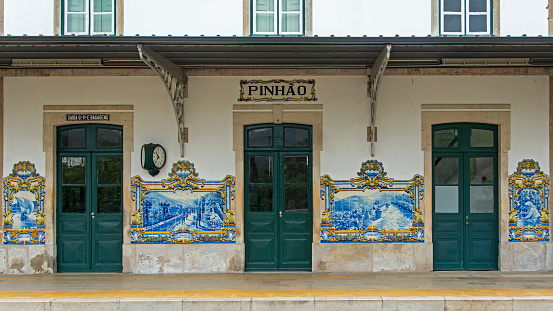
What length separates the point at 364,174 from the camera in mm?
8047

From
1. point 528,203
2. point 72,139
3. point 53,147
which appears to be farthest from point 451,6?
point 53,147

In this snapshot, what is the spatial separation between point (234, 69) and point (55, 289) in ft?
16.0

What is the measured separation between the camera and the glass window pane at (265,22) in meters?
8.13

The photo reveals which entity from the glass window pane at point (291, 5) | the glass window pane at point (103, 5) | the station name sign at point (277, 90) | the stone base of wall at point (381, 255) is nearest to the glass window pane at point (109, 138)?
the glass window pane at point (103, 5)

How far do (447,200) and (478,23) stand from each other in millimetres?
3369

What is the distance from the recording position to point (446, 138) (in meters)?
8.21

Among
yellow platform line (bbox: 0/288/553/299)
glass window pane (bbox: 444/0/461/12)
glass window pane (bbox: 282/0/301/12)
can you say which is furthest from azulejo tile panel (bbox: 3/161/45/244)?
glass window pane (bbox: 444/0/461/12)

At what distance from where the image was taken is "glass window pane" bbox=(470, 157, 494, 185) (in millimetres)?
8234

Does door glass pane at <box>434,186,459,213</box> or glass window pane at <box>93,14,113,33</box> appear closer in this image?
glass window pane at <box>93,14,113,33</box>

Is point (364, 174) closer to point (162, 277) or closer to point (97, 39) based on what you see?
point (162, 277)

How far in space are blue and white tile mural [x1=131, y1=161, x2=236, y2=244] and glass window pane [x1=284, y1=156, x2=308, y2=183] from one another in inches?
42.2

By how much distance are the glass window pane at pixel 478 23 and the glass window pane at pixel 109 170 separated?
281 inches

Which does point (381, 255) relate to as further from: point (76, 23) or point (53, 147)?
point (76, 23)

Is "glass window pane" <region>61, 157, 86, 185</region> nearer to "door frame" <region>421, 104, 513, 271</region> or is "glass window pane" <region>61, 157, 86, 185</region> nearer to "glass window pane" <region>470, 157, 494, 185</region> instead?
"door frame" <region>421, 104, 513, 271</region>
